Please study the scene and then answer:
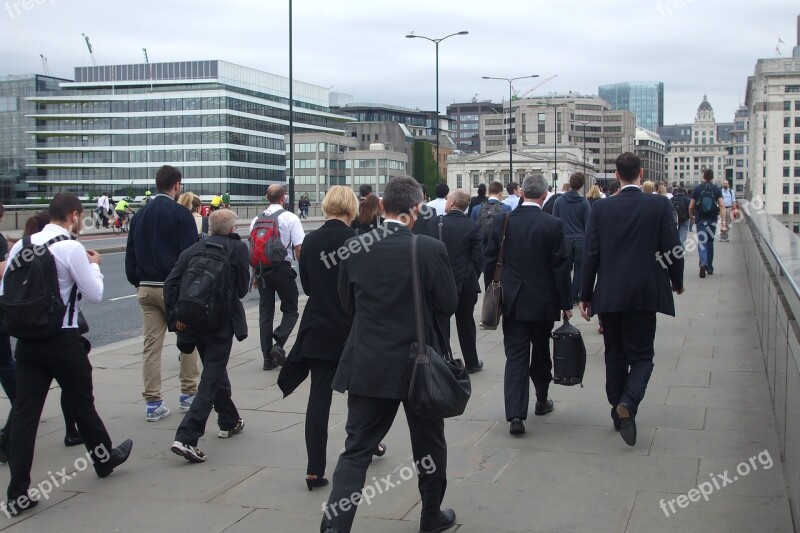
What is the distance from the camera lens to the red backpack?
8.73 meters

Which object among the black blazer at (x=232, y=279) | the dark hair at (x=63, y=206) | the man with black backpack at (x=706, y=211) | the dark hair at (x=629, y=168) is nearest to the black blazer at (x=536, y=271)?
the dark hair at (x=629, y=168)

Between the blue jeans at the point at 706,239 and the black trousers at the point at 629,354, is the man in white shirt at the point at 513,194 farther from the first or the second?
the black trousers at the point at 629,354

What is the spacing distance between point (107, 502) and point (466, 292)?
4472 millimetres

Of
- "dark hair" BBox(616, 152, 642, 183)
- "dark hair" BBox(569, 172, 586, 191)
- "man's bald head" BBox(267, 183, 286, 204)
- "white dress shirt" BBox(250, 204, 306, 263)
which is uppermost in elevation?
"dark hair" BBox(569, 172, 586, 191)

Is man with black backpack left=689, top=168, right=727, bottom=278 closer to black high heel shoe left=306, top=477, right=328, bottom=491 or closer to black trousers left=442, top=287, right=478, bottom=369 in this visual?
black trousers left=442, top=287, right=478, bottom=369

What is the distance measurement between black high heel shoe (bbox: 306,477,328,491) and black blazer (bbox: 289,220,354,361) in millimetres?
704

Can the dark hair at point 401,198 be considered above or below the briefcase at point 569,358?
above

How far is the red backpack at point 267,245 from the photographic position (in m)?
8.73

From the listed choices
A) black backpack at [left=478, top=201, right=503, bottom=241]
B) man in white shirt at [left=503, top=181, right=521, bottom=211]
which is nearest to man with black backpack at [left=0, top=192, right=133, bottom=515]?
black backpack at [left=478, top=201, right=503, bottom=241]

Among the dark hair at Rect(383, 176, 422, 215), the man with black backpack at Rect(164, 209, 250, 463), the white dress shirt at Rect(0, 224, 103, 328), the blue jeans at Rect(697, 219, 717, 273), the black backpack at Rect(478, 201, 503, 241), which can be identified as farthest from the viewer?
the blue jeans at Rect(697, 219, 717, 273)

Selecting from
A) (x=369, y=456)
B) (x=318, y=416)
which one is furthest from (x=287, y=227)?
(x=369, y=456)

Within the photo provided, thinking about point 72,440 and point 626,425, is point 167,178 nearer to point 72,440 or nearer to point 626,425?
point 72,440

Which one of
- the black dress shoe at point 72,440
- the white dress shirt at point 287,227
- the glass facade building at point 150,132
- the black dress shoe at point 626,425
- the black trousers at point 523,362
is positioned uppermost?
the glass facade building at point 150,132

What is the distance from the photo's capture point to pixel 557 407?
22.9ft
